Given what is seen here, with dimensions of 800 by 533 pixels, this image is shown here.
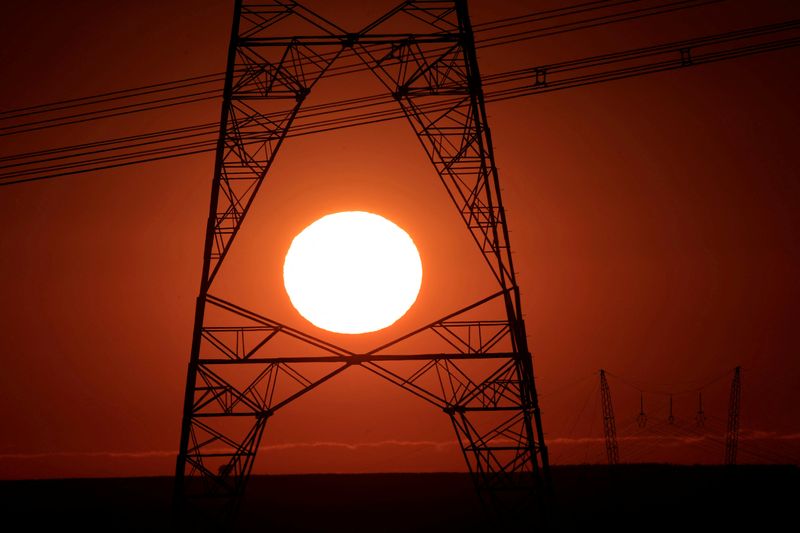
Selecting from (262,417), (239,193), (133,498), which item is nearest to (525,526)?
(262,417)

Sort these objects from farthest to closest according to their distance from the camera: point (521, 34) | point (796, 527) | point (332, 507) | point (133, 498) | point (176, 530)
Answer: point (521, 34)
point (133, 498)
point (332, 507)
point (796, 527)
point (176, 530)

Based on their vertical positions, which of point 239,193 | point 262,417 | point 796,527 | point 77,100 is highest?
point 77,100

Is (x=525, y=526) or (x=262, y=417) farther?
(x=525, y=526)

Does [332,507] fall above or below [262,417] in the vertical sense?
below

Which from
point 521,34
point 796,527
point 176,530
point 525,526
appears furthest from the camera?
point 521,34

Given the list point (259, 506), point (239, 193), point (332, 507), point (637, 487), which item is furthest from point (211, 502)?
point (637, 487)

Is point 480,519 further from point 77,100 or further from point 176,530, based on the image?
point 77,100

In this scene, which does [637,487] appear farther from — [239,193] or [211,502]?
[239,193]
